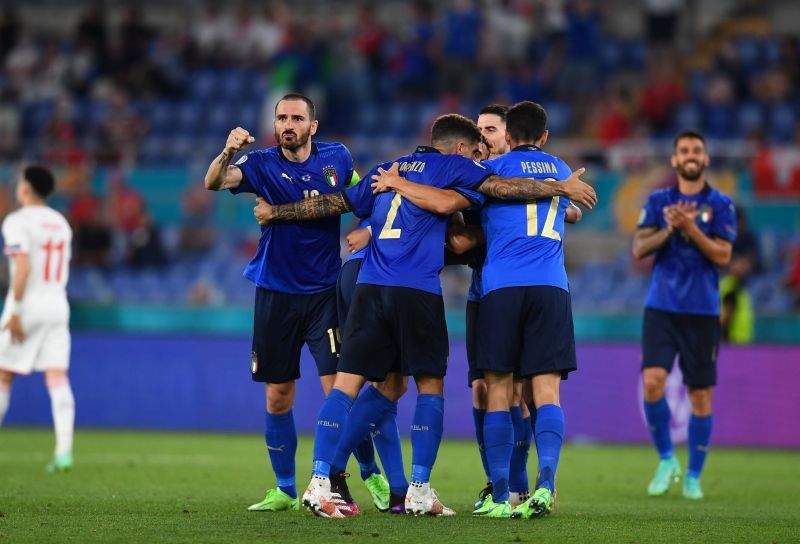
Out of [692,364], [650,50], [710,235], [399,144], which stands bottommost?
[692,364]

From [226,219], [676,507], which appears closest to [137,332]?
[226,219]

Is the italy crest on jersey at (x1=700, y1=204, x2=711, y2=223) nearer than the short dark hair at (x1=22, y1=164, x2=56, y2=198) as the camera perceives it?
Yes

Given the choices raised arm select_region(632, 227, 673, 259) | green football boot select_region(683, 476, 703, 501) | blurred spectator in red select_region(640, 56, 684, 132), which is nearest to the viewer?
green football boot select_region(683, 476, 703, 501)

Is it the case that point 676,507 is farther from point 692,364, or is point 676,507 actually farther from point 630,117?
point 630,117

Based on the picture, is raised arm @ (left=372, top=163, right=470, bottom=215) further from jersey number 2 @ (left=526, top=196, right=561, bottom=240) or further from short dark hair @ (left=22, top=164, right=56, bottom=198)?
short dark hair @ (left=22, top=164, right=56, bottom=198)

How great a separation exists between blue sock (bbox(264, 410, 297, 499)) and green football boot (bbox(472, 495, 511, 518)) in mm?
1273

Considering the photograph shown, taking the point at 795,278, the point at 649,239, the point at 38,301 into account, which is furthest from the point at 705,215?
the point at 795,278

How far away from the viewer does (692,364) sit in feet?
35.7

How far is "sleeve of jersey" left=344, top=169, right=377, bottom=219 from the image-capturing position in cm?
829

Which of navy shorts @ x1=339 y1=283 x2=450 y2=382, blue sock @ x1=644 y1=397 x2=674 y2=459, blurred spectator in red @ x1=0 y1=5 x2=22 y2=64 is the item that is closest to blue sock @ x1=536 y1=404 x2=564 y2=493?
navy shorts @ x1=339 y1=283 x2=450 y2=382

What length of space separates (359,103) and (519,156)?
1440cm

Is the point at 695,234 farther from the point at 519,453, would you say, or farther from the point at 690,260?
the point at 519,453

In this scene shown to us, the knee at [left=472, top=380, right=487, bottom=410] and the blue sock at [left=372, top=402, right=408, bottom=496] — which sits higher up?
the knee at [left=472, top=380, right=487, bottom=410]

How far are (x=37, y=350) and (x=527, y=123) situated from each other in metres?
5.47
